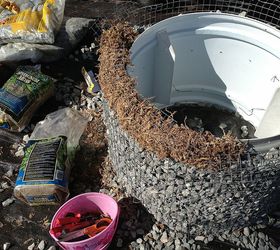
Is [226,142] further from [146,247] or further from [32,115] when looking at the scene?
[32,115]

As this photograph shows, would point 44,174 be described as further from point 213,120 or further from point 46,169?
point 213,120

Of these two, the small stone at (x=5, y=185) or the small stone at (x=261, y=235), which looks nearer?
the small stone at (x=261, y=235)

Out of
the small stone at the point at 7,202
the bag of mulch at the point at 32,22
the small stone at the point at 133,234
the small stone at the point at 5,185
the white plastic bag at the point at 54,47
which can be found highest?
the bag of mulch at the point at 32,22

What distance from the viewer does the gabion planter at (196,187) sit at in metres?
2.31

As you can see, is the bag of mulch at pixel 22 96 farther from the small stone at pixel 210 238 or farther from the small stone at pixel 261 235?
the small stone at pixel 261 235

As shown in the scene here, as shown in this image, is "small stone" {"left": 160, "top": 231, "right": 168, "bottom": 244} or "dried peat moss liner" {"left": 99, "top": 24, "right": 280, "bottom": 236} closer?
"dried peat moss liner" {"left": 99, "top": 24, "right": 280, "bottom": 236}

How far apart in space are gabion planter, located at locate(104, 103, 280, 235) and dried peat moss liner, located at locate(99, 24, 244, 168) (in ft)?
0.24

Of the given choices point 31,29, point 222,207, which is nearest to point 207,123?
point 222,207

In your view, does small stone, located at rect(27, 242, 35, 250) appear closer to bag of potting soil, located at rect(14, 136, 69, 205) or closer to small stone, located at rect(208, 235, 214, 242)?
bag of potting soil, located at rect(14, 136, 69, 205)

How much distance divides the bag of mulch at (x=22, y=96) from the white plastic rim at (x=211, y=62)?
32.2 inches

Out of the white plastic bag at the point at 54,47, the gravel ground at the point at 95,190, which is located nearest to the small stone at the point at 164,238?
the gravel ground at the point at 95,190

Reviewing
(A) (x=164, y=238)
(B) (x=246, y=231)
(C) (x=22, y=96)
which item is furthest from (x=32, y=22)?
(B) (x=246, y=231)

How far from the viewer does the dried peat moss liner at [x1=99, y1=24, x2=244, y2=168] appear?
221 cm

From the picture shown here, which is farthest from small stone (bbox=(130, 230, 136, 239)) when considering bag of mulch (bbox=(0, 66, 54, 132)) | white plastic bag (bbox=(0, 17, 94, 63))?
white plastic bag (bbox=(0, 17, 94, 63))
